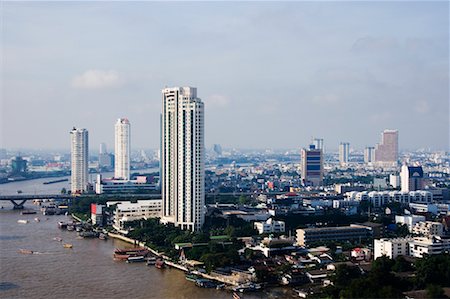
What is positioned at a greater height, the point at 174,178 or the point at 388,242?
the point at 174,178

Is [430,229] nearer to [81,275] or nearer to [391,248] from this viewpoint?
[391,248]

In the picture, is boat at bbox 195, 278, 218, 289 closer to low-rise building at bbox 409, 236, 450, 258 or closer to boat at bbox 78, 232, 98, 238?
low-rise building at bbox 409, 236, 450, 258

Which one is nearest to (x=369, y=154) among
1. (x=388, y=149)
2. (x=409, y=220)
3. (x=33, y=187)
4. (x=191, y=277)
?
(x=388, y=149)

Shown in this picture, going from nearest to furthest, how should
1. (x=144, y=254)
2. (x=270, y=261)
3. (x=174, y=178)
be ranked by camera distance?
1. (x=270, y=261)
2. (x=144, y=254)
3. (x=174, y=178)

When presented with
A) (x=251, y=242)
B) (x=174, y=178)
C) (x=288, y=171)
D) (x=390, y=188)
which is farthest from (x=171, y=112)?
(x=288, y=171)

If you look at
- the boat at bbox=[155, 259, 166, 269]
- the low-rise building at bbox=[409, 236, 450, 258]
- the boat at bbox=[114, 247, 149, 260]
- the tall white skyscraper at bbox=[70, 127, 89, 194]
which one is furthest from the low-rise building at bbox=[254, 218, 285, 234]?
the tall white skyscraper at bbox=[70, 127, 89, 194]

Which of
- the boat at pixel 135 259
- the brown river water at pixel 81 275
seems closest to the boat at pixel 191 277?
the brown river water at pixel 81 275

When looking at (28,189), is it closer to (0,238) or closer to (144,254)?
(0,238)
